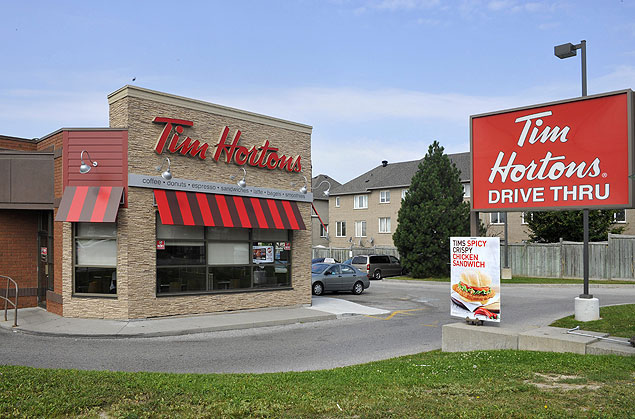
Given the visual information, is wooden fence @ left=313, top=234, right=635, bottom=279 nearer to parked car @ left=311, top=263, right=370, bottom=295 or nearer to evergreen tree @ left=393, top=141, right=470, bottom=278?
evergreen tree @ left=393, top=141, right=470, bottom=278

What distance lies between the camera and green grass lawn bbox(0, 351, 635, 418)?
586cm

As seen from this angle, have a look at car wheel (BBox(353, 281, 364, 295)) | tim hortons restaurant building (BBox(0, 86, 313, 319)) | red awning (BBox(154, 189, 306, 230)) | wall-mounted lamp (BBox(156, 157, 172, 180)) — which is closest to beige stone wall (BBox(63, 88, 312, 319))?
tim hortons restaurant building (BBox(0, 86, 313, 319))

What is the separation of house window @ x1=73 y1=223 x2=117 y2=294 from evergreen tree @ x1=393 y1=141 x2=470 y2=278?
22.7 meters

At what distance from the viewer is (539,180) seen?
1164 centimetres


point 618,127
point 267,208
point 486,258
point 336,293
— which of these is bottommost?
point 336,293

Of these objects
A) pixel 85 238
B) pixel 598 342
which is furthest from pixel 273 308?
pixel 598 342

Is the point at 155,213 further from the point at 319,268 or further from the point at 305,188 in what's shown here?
the point at 319,268

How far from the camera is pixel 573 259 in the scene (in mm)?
32781

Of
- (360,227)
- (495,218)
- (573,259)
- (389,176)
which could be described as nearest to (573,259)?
(573,259)

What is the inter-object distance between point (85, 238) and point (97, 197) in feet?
A: 4.46

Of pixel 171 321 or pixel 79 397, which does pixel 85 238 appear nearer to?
pixel 171 321

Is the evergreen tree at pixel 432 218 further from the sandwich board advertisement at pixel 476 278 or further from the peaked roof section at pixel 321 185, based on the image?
the peaked roof section at pixel 321 185

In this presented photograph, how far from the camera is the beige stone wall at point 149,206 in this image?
15.2m

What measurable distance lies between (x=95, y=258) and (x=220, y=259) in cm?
367
